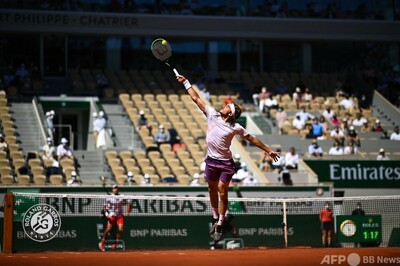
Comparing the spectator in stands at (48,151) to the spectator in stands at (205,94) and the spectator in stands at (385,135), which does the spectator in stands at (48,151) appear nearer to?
the spectator in stands at (205,94)

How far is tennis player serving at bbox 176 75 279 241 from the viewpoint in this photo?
15359 mm

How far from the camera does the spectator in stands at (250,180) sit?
103ft

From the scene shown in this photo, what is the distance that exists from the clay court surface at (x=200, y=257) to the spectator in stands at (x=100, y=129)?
20.8 meters

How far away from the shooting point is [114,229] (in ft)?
74.8

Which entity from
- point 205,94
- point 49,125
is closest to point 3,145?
point 49,125

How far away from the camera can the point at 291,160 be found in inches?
1336

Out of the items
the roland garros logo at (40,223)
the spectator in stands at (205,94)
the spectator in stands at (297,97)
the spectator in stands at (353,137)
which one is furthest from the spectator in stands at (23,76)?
the roland garros logo at (40,223)

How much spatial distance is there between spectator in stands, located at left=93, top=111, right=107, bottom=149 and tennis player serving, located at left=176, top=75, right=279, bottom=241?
2056 cm

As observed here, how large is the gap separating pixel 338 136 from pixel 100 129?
9447 mm

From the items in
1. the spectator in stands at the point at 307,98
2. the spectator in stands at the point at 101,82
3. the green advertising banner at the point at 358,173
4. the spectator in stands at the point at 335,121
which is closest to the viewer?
the green advertising banner at the point at 358,173

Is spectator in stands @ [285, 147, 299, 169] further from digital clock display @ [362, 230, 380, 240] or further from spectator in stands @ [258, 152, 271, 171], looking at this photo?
digital clock display @ [362, 230, 380, 240]

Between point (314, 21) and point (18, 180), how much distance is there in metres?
20.5

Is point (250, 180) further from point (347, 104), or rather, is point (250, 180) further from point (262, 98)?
point (347, 104)

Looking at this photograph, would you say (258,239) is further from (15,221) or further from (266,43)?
(266,43)
